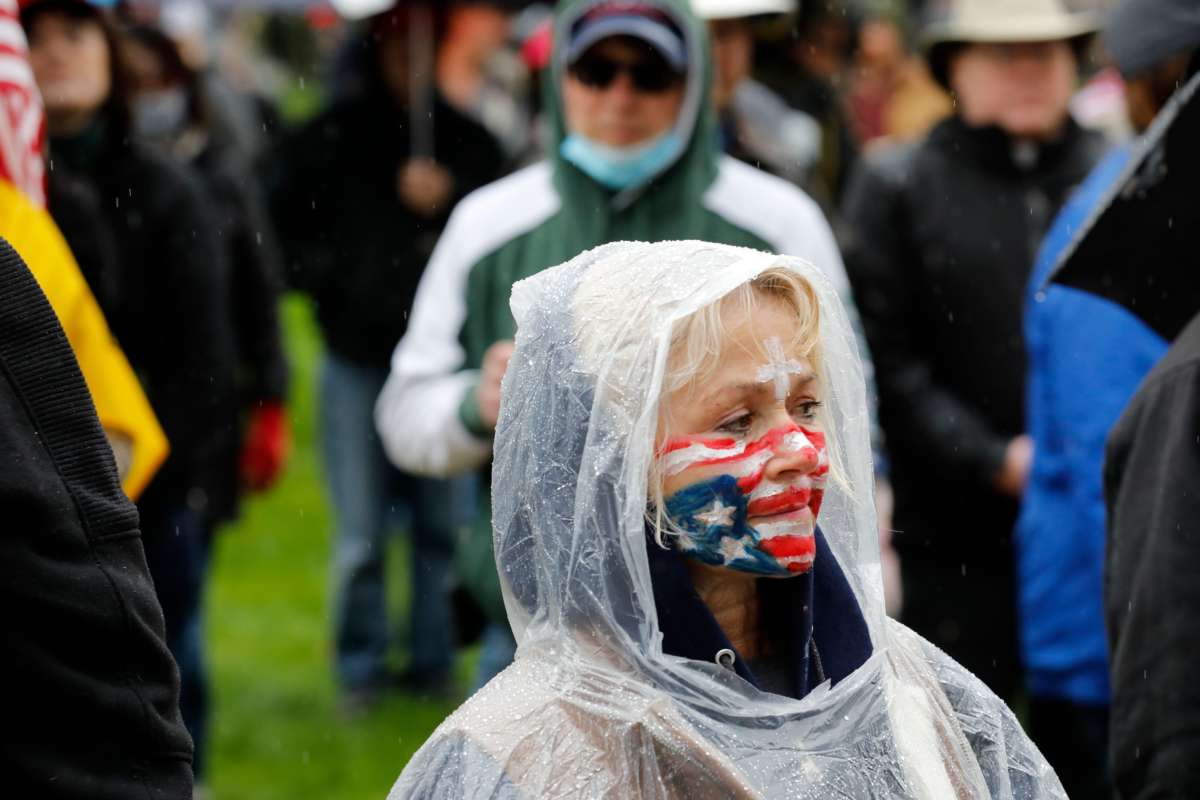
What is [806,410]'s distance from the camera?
8.66 ft

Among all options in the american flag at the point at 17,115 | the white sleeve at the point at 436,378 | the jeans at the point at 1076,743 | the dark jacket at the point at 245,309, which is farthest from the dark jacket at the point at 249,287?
the jeans at the point at 1076,743

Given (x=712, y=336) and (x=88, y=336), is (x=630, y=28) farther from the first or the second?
(x=712, y=336)

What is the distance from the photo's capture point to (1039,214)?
557cm

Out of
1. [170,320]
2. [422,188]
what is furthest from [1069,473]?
[422,188]

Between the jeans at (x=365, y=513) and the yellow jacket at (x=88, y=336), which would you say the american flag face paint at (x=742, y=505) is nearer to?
the yellow jacket at (x=88, y=336)

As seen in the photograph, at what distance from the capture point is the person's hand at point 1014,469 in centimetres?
527

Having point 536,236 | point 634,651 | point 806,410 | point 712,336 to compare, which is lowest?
point 634,651

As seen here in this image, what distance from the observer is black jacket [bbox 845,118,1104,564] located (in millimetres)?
5402

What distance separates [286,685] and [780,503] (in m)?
5.12

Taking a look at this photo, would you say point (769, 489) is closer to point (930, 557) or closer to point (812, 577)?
point (812, 577)

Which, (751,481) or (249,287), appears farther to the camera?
(249,287)

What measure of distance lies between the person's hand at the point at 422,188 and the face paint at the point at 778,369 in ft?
15.5

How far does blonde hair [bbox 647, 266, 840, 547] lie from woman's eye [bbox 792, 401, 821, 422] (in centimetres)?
6

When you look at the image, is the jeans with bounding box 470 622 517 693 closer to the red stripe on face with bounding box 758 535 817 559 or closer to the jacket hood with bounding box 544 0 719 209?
the jacket hood with bounding box 544 0 719 209
